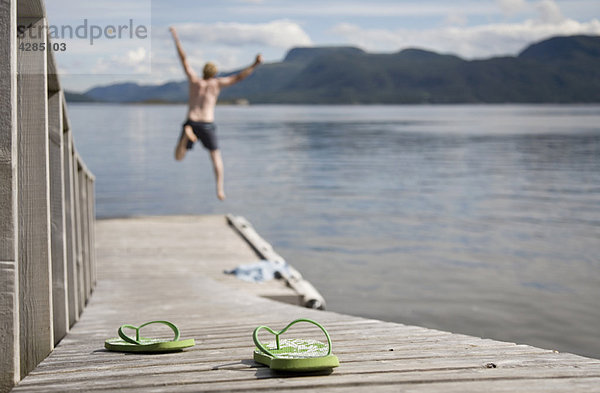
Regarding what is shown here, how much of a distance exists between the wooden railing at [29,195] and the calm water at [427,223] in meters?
7.16

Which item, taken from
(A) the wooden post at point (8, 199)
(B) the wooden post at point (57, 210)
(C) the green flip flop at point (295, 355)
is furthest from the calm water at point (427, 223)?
(A) the wooden post at point (8, 199)

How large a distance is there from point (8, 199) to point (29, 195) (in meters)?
0.55

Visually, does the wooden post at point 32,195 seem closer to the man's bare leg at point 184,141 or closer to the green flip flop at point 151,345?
the green flip flop at point 151,345

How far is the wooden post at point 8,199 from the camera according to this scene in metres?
2.32

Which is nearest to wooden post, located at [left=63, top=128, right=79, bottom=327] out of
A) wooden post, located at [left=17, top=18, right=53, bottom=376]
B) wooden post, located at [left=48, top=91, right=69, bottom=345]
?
wooden post, located at [left=48, top=91, right=69, bottom=345]

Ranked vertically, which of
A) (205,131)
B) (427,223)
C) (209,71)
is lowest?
(427,223)

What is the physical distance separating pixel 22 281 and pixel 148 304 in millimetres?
2883

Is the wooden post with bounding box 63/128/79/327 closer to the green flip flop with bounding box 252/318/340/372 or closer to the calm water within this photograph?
the green flip flop with bounding box 252/318/340/372

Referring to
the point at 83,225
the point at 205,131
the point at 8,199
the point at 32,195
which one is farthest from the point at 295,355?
the point at 205,131

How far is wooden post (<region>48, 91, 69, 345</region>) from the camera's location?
3.73m

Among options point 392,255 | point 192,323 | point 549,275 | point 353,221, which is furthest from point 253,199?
point 192,323

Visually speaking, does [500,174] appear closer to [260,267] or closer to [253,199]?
[253,199]

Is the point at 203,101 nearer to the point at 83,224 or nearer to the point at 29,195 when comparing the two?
the point at 83,224

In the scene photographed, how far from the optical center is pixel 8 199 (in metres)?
2.40
